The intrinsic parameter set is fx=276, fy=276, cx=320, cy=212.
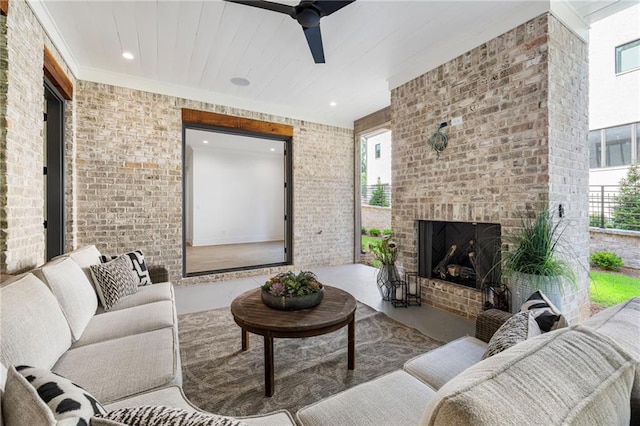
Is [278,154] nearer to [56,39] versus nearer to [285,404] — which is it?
[56,39]

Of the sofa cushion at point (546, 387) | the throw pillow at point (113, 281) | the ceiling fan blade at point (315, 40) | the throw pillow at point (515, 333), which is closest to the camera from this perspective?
the sofa cushion at point (546, 387)

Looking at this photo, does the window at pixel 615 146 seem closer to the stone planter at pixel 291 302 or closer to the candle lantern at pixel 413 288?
the candle lantern at pixel 413 288

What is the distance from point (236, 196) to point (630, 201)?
8.30 metres

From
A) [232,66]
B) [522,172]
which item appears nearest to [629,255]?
[522,172]

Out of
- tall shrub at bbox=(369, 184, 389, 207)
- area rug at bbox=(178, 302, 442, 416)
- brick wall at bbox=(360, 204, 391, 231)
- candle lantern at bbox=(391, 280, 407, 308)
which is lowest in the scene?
area rug at bbox=(178, 302, 442, 416)

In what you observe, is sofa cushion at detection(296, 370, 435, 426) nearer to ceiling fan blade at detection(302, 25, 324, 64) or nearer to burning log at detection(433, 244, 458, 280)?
burning log at detection(433, 244, 458, 280)

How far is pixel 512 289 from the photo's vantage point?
2.41 m

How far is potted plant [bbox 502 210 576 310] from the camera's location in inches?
89.5

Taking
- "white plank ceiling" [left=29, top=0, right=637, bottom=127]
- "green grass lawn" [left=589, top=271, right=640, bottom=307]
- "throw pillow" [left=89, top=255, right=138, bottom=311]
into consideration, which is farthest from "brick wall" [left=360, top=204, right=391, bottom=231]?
"throw pillow" [left=89, top=255, right=138, bottom=311]

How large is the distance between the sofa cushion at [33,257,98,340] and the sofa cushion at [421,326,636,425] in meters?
Result: 2.08

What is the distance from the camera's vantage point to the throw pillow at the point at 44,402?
613 millimetres

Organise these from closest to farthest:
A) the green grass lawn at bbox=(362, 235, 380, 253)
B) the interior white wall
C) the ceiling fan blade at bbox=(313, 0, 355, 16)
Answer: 1. the ceiling fan blade at bbox=(313, 0, 355, 16)
2. the green grass lawn at bbox=(362, 235, 380, 253)
3. the interior white wall

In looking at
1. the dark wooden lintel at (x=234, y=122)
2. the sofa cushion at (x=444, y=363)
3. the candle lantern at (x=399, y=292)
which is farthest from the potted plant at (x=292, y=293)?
the dark wooden lintel at (x=234, y=122)

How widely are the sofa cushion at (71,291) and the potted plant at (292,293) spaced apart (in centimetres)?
→ 116
